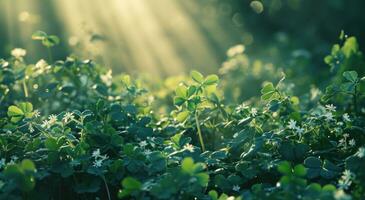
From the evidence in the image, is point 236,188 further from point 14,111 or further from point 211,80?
point 14,111

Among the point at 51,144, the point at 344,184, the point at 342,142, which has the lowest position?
the point at 344,184

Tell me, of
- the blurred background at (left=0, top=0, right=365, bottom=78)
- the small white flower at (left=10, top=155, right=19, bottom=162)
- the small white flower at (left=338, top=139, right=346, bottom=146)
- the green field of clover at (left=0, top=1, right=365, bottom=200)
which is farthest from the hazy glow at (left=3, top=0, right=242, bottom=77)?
the small white flower at (left=10, top=155, right=19, bottom=162)

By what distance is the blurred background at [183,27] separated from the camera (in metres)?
6.27

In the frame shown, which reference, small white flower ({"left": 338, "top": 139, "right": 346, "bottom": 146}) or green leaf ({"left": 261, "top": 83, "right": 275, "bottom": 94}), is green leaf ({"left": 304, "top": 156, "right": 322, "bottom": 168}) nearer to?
small white flower ({"left": 338, "top": 139, "right": 346, "bottom": 146})

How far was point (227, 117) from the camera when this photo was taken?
2.27m

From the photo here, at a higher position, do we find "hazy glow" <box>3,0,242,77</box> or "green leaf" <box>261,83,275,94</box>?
"hazy glow" <box>3,0,242,77</box>

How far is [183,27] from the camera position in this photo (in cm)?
758

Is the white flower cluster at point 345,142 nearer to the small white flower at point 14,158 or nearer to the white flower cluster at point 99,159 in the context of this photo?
the white flower cluster at point 99,159

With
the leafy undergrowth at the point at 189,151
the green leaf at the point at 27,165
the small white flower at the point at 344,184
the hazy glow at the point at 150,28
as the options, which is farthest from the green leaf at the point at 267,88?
the hazy glow at the point at 150,28

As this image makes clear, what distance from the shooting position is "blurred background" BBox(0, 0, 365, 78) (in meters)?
6.27

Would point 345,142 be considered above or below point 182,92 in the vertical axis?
below

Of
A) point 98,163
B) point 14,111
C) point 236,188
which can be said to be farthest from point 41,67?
point 236,188

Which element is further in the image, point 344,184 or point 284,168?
point 344,184

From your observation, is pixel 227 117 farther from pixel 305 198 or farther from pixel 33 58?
pixel 33 58
